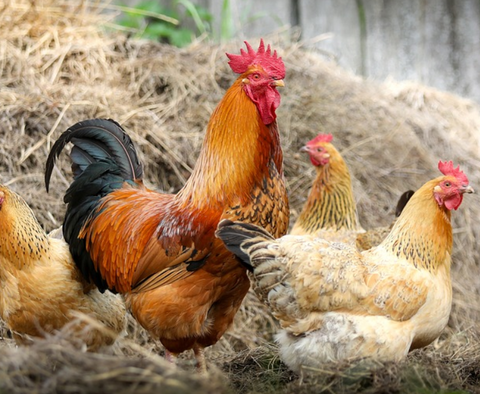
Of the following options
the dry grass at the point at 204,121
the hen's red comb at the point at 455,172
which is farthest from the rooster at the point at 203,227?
the hen's red comb at the point at 455,172

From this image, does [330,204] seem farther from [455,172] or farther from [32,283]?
[32,283]

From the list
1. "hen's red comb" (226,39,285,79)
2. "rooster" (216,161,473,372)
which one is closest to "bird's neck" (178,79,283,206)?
"hen's red comb" (226,39,285,79)

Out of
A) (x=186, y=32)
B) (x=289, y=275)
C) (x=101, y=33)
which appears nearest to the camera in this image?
(x=289, y=275)

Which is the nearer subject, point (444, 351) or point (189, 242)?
point (189, 242)

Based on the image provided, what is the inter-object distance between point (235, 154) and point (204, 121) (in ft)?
7.08

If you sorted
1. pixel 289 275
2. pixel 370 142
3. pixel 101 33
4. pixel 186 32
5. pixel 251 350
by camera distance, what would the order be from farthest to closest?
pixel 186 32 < pixel 101 33 < pixel 370 142 < pixel 251 350 < pixel 289 275

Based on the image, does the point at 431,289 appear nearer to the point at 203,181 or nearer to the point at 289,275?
the point at 289,275

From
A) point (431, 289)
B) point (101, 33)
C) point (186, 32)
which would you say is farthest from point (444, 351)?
point (186, 32)

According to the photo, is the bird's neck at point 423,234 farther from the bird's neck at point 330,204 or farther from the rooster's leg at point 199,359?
the rooster's leg at point 199,359

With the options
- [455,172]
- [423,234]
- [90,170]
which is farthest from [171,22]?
[423,234]

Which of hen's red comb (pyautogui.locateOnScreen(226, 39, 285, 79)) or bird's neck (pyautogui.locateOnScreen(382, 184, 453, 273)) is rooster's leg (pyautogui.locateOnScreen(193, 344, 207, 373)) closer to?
bird's neck (pyautogui.locateOnScreen(382, 184, 453, 273))

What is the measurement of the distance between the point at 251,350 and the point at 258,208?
1.02 meters

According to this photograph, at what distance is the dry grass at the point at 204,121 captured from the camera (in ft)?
15.7

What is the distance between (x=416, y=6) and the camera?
7969mm
